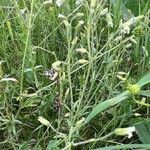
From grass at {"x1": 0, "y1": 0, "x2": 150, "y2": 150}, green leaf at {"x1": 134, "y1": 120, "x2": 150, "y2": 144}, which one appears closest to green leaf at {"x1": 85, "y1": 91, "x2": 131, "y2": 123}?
grass at {"x1": 0, "y1": 0, "x2": 150, "y2": 150}

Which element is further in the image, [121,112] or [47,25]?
[47,25]

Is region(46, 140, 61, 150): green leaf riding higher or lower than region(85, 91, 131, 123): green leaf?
lower

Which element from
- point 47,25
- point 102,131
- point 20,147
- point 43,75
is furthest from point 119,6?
point 20,147

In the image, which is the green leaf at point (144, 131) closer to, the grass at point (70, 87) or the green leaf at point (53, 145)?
the grass at point (70, 87)

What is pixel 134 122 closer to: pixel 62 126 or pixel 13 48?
pixel 62 126

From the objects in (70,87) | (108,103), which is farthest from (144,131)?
(70,87)

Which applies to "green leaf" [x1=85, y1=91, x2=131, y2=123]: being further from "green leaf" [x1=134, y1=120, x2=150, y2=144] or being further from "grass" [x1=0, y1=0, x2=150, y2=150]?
"green leaf" [x1=134, y1=120, x2=150, y2=144]

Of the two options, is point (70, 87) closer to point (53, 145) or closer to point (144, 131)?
point (53, 145)
